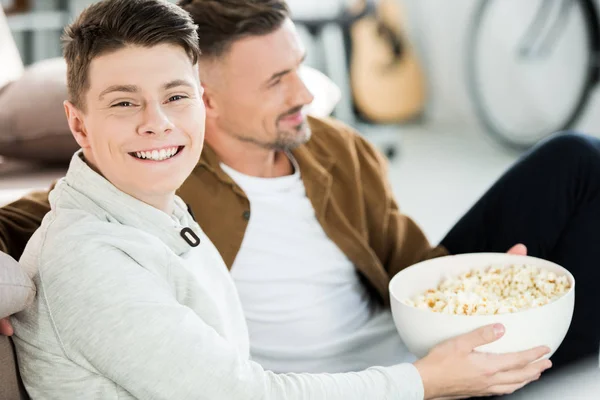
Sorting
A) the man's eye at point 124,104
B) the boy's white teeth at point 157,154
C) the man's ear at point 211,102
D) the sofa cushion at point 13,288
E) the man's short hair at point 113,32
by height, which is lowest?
the man's ear at point 211,102

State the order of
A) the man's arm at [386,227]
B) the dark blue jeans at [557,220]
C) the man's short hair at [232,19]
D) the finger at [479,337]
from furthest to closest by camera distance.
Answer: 1. the man's arm at [386,227]
2. the man's short hair at [232,19]
3. the dark blue jeans at [557,220]
4. the finger at [479,337]

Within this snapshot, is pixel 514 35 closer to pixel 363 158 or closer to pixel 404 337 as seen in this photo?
pixel 363 158

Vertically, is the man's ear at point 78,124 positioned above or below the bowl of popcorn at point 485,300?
above

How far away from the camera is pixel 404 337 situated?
→ 1.42 metres

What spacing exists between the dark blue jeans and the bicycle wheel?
236cm

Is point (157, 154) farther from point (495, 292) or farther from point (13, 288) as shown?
point (495, 292)

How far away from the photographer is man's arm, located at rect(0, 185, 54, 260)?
1.38 meters

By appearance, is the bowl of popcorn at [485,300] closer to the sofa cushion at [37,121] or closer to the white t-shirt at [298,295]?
the white t-shirt at [298,295]

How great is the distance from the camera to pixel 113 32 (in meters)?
1.17

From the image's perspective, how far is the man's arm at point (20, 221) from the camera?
1.38 meters

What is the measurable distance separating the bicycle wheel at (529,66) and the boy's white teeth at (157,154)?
10.1 feet

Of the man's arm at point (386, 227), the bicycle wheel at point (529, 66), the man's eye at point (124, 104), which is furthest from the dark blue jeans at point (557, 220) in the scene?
the bicycle wheel at point (529, 66)

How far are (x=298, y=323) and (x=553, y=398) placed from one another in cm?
48

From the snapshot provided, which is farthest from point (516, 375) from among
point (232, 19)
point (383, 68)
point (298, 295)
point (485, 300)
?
point (383, 68)
